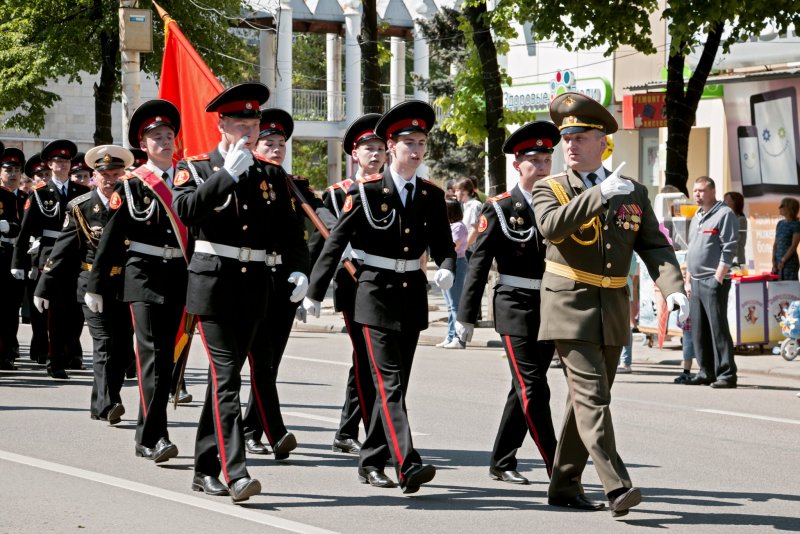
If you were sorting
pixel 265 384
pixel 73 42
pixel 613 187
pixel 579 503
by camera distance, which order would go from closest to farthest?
pixel 613 187 < pixel 579 503 < pixel 265 384 < pixel 73 42

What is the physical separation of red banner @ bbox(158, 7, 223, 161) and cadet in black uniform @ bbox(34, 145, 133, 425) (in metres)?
0.75

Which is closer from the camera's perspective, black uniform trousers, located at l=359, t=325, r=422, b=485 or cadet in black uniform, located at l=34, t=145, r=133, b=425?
black uniform trousers, located at l=359, t=325, r=422, b=485

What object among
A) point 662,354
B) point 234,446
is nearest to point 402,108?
point 234,446

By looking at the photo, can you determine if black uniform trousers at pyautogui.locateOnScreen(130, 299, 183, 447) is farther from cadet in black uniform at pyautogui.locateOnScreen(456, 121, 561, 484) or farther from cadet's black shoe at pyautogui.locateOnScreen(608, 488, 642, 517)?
cadet's black shoe at pyautogui.locateOnScreen(608, 488, 642, 517)

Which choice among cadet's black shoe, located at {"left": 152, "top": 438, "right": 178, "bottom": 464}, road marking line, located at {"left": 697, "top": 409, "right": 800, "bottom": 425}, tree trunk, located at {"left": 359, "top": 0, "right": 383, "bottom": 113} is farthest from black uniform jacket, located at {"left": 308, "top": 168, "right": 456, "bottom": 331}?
tree trunk, located at {"left": 359, "top": 0, "right": 383, "bottom": 113}

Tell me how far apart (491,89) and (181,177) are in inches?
512

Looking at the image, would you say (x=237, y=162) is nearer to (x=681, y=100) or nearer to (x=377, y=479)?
(x=377, y=479)

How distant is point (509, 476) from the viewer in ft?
26.1

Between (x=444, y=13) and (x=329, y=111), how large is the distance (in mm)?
6988

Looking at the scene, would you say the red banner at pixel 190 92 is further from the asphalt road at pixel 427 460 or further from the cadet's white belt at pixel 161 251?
the cadet's white belt at pixel 161 251

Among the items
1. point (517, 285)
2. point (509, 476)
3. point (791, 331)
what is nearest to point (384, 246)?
point (517, 285)

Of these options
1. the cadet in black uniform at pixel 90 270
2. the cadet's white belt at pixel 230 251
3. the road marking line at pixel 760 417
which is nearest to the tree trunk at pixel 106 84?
the cadet in black uniform at pixel 90 270

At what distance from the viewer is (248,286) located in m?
7.41

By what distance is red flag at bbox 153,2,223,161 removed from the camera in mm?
11805
